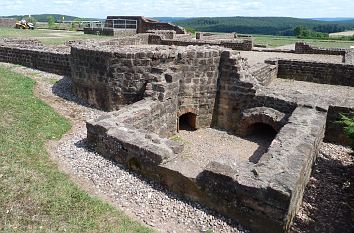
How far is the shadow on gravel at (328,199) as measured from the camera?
7.45m

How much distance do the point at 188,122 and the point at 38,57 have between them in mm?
8325

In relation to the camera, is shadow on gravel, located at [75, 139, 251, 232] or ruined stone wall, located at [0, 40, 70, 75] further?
ruined stone wall, located at [0, 40, 70, 75]

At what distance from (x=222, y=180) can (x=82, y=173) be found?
3.30 m

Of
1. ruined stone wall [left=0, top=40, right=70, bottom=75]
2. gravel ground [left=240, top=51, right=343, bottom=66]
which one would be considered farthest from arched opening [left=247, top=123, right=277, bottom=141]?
gravel ground [left=240, top=51, right=343, bottom=66]

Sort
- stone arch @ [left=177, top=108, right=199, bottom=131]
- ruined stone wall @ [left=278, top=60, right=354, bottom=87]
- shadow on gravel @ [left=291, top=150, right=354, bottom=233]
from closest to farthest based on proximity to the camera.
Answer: shadow on gravel @ [left=291, top=150, right=354, bottom=233], stone arch @ [left=177, top=108, right=199, bottom=131], ruined stone wall @ [left=278, top=60, right=354, bottom=87]

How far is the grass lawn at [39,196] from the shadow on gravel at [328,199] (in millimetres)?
3894

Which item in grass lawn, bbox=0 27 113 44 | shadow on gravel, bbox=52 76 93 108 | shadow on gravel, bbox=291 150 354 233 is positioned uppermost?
grass lawn, bbox=0 27 113 44

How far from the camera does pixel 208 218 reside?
681cm

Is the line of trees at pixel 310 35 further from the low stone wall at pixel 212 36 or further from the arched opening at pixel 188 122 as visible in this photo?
the arched opening at pixel 188 122

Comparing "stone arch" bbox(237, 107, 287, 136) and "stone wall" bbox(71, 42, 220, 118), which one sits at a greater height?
"stone wall" bbox(71, 42, 220, 118)

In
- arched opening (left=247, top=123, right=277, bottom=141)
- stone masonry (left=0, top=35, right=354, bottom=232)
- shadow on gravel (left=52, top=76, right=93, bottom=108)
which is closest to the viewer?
stone masonry (left=0, top=35, right=354, bottom=232)

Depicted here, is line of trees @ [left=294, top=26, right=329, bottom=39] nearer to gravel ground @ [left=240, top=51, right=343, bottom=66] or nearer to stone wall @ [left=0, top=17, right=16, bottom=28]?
gravel ground @ [left=240, top=51, right=343, bottom=66]

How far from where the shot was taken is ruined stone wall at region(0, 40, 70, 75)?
15500 millimetres

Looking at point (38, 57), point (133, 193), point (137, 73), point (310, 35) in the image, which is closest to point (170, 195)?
point (133, 193)
